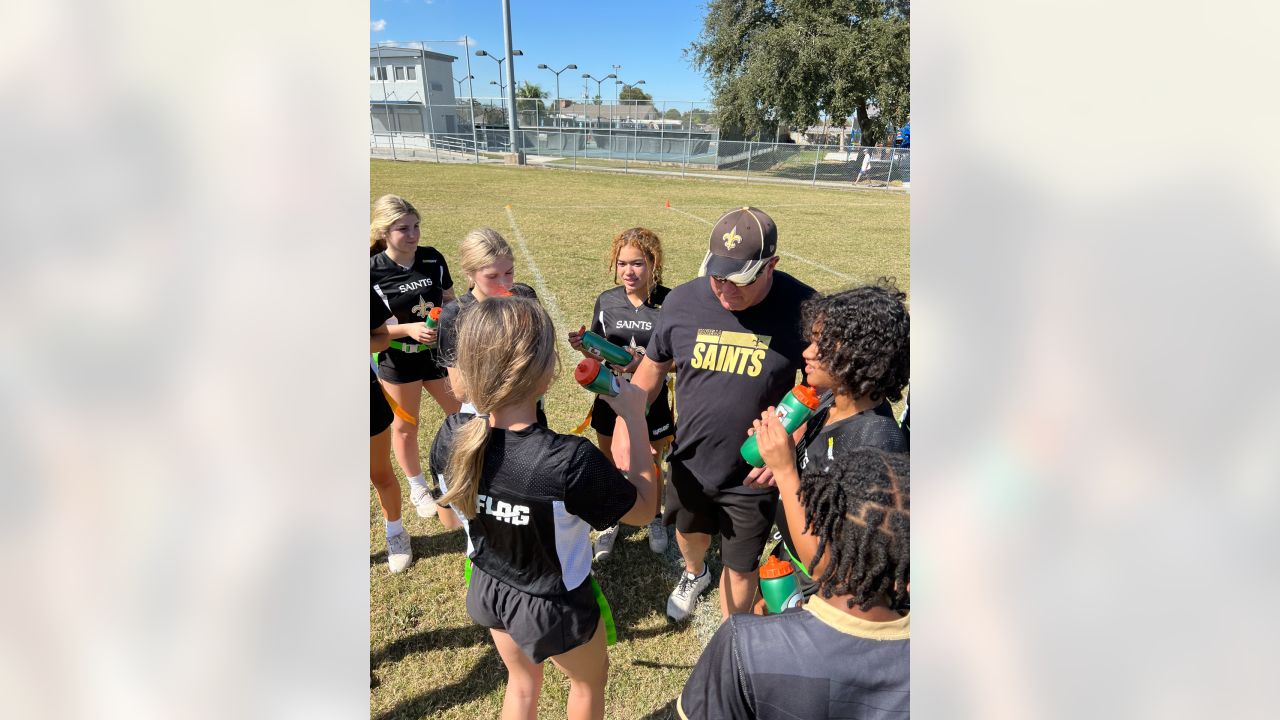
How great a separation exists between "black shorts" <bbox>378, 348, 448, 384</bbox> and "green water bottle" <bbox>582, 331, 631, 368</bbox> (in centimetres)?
166

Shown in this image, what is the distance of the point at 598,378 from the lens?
2.03 m

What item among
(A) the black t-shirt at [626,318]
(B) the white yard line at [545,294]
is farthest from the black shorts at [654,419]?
(B) the white yard line at [545,294]

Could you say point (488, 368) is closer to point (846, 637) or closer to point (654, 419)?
point (846, 637)

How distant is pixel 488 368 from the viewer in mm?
1843

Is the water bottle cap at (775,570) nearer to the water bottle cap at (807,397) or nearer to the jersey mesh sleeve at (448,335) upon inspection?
the water bottle cap at (807,397)

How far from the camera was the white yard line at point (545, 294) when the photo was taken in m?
7.31

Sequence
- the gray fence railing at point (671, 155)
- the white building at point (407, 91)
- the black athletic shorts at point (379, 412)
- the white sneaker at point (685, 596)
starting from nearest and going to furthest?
the black athletic shorts at point (379, 412) → the white sneaker at point (685, 596) → the gray fence railing at point (671, 155) → the white building at point (407, 91)

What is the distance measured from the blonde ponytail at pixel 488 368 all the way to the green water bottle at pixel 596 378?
15 centimetres

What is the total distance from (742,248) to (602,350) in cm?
76
